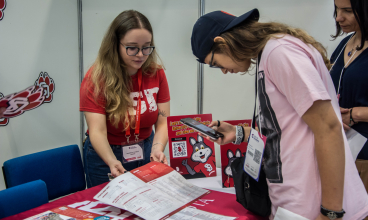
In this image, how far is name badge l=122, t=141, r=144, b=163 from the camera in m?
1.66

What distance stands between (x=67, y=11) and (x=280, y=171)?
2633 millimetres

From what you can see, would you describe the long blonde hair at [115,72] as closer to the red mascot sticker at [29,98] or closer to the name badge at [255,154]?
Result: the name badge at [255,154]

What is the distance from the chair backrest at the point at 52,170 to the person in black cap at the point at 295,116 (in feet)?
4.32

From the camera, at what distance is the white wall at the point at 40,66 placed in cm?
222

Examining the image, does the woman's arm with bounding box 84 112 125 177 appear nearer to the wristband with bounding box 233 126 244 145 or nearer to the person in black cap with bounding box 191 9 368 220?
the wristband with bounding box 233 126 244 145

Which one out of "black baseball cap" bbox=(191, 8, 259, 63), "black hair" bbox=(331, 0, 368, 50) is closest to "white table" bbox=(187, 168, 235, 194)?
"black baseball cap" bbox=(191, 8, 259, 63)

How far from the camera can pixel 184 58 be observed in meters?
2.81

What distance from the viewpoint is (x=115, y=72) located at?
5.21 feet

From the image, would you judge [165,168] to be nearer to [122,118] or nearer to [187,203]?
[187,203]

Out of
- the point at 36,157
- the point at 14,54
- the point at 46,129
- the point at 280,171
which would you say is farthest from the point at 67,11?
the point at 280,171

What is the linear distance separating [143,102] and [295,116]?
1.05m

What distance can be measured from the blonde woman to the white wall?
39.9 inches

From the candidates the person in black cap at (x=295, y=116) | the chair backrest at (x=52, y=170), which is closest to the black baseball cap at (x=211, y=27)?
the person in black cap at (x=295, y=116)

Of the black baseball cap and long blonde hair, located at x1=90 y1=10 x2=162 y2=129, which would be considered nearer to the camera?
the black baseball cap
